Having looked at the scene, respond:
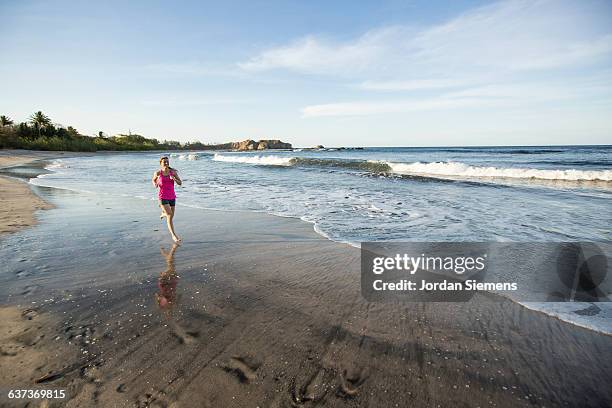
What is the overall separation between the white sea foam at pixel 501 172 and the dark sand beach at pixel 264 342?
66.7 ft

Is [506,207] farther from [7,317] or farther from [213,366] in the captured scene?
[7,317]

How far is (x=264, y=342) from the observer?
295cm

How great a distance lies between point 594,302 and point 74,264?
734cm

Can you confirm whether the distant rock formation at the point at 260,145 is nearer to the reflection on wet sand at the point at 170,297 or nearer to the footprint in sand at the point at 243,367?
the reflection on wet sand at the point at 170,297

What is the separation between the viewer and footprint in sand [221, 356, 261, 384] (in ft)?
8.16

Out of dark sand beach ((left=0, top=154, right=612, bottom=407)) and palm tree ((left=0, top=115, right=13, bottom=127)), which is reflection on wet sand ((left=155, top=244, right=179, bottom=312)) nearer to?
dark sand beach ((left=0, top=154, right=612, bottom=407))

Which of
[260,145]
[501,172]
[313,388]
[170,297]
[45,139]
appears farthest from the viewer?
[260,145]

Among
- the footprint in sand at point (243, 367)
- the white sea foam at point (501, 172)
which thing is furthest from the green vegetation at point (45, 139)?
the footprint in sand at point (243, 367)

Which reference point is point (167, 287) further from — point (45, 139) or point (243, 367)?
point (45, 139)

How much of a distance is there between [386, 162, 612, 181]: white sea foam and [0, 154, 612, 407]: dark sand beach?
66.7ft

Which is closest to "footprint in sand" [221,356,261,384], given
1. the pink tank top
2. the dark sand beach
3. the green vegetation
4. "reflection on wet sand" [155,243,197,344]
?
the dark sand beach

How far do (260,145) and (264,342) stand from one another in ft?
424

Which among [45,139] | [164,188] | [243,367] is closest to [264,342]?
[243,367]

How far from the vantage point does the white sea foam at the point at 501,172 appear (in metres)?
18.3
